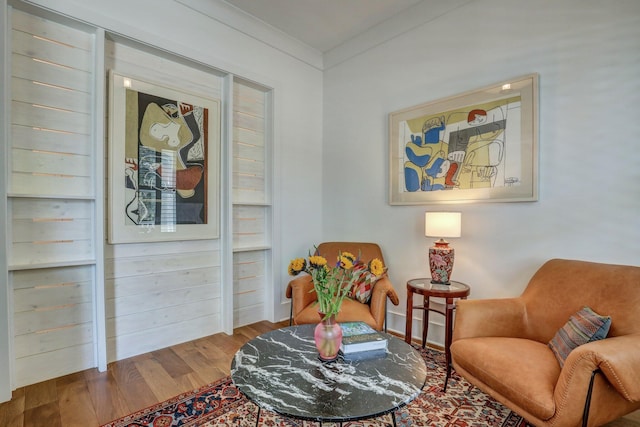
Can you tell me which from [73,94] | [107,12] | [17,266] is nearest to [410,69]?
[107,12]

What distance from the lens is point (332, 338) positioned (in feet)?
4.86

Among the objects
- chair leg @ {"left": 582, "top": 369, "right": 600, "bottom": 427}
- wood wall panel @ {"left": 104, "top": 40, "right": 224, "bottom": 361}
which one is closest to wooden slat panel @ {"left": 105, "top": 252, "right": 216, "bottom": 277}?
wood wall panel @ {"left": 104, "top": 40, "right": 224, "bottom": 361}

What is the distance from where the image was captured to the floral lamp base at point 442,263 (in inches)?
95.2

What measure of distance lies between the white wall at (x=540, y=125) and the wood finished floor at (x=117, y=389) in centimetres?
107

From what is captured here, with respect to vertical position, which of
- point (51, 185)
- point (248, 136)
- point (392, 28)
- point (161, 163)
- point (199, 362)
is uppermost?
point (392, 28)

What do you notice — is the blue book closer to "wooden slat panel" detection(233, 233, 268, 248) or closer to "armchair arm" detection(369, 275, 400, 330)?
"armchair arm" detection(369, 275, 400, 330)

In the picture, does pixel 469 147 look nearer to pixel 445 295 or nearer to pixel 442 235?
pixel 442 235

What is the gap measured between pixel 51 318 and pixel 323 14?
3326 mm

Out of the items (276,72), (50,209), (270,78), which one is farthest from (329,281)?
(276,72)

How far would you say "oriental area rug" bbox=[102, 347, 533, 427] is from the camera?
1.71 meters

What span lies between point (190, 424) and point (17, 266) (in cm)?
148

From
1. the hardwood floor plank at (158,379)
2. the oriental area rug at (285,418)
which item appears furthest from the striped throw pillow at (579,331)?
the hardwood floor plank at (158,379)

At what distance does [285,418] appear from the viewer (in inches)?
70.2

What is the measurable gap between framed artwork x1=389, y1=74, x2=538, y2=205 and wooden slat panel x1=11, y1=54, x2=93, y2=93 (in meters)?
2.52
